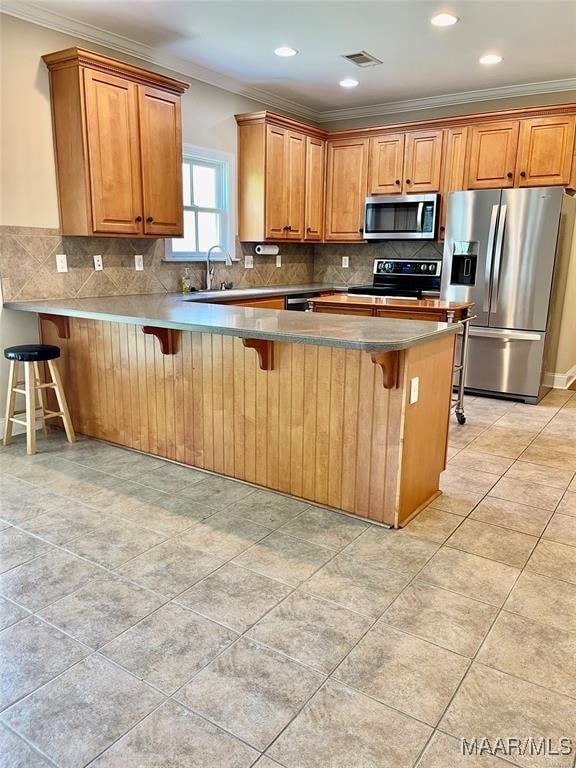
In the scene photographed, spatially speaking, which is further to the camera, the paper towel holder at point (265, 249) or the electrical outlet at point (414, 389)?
the paper towel holder at point (265, 249)

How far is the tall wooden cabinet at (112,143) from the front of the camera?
11.4 feet

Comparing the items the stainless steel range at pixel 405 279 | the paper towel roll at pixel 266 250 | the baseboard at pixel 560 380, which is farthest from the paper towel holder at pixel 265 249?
the baseboard at pixel 560 380

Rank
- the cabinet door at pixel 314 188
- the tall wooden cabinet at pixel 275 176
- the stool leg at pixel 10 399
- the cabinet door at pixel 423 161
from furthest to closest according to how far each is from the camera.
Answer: the cabinet door at pixel 314 188
the cabinet door at pixel 423 161
the tall wooden cabinet at pixel 275 176
the stool leg at pixel 10 399

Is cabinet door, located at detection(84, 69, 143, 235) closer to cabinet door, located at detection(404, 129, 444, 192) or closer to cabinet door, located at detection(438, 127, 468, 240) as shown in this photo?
cabinet door, located at detection(404, 129, 444, 192)

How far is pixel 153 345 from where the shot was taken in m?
3.29

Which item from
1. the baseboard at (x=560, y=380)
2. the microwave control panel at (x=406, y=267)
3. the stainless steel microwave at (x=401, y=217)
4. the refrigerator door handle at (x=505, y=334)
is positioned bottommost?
the baseboard at (x=560, y=380)

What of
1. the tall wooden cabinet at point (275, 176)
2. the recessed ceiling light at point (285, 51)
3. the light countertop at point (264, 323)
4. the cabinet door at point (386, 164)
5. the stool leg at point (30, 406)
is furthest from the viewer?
the cabinet door at point (386, 164)

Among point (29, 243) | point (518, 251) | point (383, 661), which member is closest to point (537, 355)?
point (518, 251)

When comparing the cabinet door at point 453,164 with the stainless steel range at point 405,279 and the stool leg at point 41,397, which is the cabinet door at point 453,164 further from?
the stool leg at point 41,397

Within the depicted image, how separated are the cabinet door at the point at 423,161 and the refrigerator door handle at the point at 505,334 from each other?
58.4 inches

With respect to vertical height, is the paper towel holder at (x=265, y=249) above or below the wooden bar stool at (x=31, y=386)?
above

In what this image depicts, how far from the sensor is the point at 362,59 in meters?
4.36

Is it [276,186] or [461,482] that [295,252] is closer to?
[276,186]

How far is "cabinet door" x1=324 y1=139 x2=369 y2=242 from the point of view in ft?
19.0
